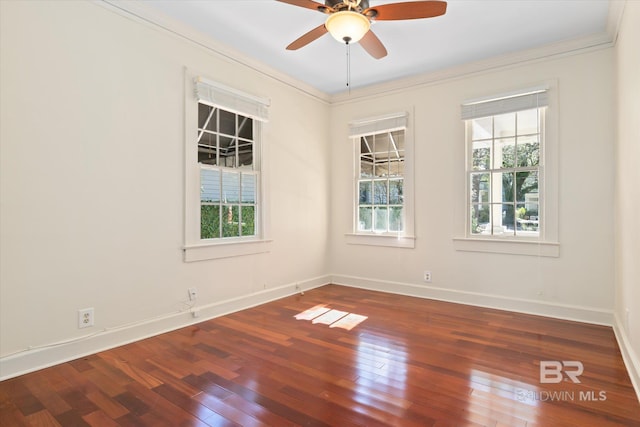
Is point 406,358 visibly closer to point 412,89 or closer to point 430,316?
point 430,316

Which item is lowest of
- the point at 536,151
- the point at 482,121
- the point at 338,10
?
the point at 536,151

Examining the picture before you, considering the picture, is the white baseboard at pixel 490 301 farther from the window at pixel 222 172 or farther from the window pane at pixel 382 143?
the window pane at pixel 382 143

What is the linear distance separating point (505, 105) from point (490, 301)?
2218 mm

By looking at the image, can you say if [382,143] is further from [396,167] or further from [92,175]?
[92,175]

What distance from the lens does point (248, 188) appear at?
416 centimetres

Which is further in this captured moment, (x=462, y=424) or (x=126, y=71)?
(x=126, y=71)

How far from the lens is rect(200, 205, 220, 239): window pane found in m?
3.65

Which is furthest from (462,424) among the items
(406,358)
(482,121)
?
(482,121)

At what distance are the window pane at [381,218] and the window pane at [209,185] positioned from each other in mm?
2263

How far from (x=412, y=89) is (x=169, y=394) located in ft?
14.0

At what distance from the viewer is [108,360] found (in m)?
2.63

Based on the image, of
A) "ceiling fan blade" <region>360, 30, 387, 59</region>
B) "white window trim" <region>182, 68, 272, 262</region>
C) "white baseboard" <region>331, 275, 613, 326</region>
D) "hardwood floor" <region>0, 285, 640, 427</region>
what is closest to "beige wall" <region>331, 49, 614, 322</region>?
"white baseboard" <region>331, 275, 613, 326</region>

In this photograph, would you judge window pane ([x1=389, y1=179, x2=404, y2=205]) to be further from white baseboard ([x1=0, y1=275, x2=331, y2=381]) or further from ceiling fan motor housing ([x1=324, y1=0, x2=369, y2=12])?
ceiling fan motor housing ([x1=324, y1=0, x2=369, y2=12])

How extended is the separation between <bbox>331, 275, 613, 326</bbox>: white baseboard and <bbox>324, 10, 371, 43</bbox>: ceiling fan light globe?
3.19 metres
